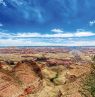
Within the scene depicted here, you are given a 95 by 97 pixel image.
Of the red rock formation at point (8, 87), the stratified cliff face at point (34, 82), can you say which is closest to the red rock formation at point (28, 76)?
the stratified cliff face at point (34, 82)

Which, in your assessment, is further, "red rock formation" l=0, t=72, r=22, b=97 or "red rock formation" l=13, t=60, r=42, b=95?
"red rock formation" l=13, t=60, r=42, b=95

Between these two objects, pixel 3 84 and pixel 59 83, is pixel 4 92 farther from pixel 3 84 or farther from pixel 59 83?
pixel 59 83

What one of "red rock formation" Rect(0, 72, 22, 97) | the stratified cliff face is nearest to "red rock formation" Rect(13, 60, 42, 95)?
the stratified cliff face

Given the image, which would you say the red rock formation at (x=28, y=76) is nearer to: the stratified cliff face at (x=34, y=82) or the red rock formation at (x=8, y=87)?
the stratified cliff face at (x=34, y=82)

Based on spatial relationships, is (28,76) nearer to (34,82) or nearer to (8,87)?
(34,82)

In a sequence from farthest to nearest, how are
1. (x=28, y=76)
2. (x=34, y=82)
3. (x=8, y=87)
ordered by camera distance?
(x=28, y=76) → (x=34, y=82) → (x=8, y=87)

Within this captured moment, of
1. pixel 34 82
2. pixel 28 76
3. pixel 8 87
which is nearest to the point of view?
pixel 8 87

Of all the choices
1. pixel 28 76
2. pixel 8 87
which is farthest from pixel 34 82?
pixel 8 87

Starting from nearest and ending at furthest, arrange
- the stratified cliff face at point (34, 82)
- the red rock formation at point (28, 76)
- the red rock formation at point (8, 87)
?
the red rock formation at point (8, 87), the stratified cliff face at point (34, 82), the red rock formation at point (28, 76)

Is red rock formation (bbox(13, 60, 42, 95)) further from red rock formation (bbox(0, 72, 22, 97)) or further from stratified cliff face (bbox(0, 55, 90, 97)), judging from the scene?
red rock formation (bbox(0, 72, 22, 97))

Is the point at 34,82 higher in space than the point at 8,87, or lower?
lower

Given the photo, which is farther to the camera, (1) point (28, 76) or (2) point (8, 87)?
(1) point (28, 76)

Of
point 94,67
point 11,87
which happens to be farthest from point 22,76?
point 94,67
